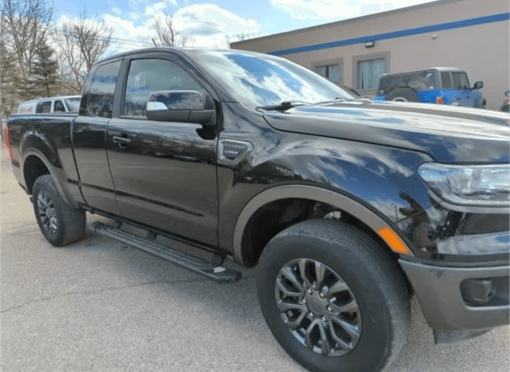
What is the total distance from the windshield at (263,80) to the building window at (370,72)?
15.2 m

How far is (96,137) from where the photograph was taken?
3.53m

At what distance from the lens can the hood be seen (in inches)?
69.6

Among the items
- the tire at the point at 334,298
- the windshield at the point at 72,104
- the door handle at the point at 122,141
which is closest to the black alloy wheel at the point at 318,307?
the tire at the point at 334,298

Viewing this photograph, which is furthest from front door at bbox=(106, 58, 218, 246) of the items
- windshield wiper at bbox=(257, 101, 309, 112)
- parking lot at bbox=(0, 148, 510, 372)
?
parking lot at bbox=(0, 148, 510, 372)

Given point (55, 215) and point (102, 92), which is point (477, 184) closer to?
point (102, 92)

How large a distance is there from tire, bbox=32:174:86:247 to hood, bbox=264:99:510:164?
112 inches

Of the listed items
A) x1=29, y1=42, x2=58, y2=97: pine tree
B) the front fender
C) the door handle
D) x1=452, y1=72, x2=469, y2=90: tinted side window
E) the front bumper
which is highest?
x1=29, y1=42, x2=58, y2=97: pine tree

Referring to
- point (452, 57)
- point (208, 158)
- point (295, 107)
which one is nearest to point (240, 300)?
point (208, 158)

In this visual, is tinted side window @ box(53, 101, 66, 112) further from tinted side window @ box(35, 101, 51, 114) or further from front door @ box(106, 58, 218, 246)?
front door @ box(106, 58, 218, 246)

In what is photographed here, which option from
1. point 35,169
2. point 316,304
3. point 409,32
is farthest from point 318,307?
point 409,32

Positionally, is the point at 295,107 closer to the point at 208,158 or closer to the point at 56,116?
the point at 208,158

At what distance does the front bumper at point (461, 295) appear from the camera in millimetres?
1776

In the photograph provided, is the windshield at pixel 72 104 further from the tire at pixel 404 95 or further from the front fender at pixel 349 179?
the front fender at pixel 349 179

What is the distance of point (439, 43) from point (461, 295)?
15.9 m
